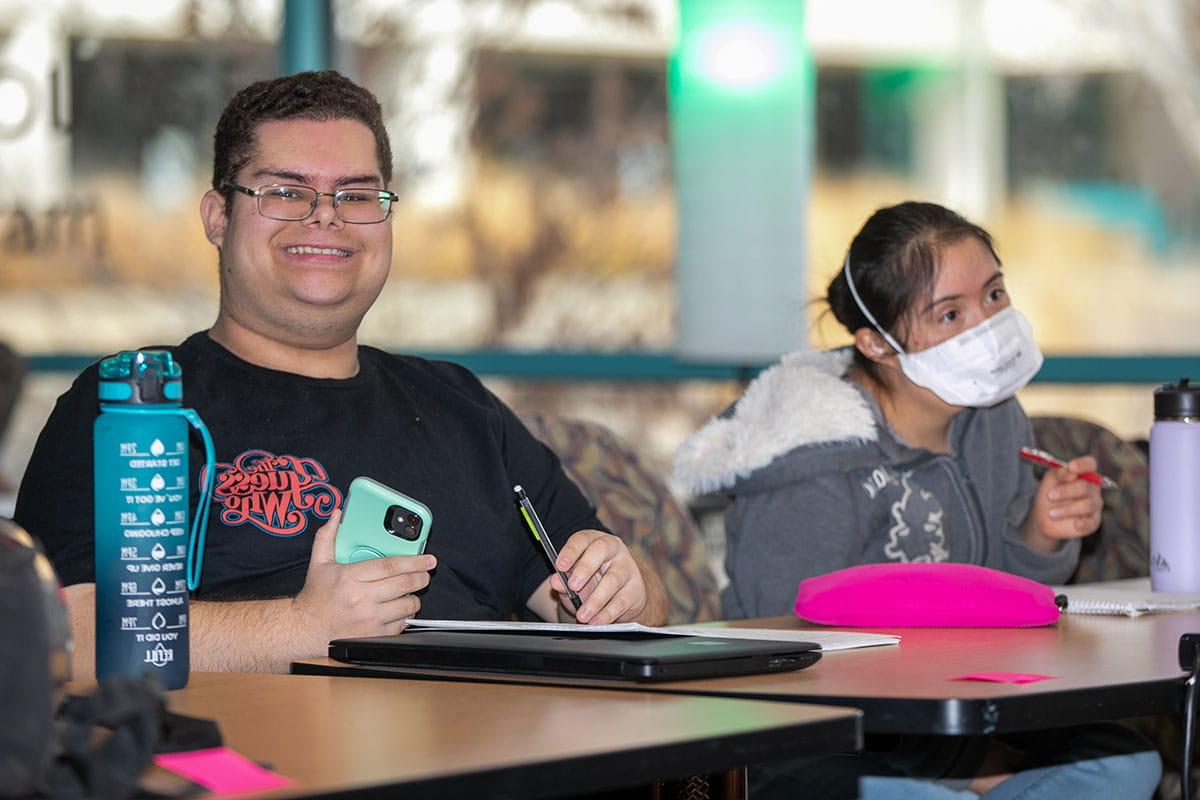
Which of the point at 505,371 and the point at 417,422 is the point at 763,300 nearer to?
the point at 417,422

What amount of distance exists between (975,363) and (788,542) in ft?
1.39

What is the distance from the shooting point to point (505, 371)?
515cm

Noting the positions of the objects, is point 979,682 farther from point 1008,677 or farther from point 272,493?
point 272,493

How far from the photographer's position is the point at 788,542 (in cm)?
232

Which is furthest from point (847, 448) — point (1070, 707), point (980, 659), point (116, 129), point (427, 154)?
point (116, 129)

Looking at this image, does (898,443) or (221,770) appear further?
(898,443)

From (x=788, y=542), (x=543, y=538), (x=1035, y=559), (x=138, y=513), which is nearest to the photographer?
(x=138, y=513)

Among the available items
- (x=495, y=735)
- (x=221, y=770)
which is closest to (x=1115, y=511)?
(x=495, y=735)

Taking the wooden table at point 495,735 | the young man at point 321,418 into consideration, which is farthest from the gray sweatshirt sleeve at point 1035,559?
the wooden table at point 495,735

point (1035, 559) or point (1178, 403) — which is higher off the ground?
point (1178, 403)

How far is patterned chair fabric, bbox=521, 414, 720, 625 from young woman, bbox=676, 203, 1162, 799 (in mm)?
160

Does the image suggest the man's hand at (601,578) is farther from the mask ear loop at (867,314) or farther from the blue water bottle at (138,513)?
the mask ear loop at (867,314)

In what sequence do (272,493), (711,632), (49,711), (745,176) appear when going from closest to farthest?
(49,711) < (711,632) < (272,493) < (745,176)

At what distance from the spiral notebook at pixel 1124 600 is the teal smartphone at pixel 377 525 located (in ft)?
2.72
